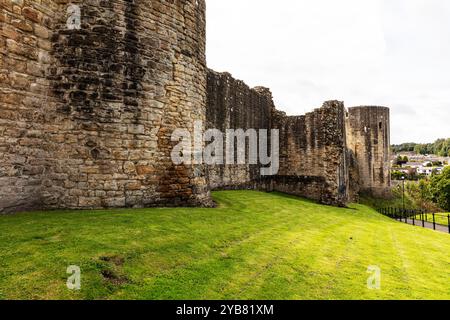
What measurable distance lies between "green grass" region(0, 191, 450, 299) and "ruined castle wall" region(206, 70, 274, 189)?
21.6 feet

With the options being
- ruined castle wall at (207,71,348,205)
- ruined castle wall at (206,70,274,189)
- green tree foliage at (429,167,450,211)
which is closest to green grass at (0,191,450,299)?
ruined castle wall at (206,70,274,189)

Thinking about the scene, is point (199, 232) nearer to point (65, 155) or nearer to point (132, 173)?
point (132, 173)

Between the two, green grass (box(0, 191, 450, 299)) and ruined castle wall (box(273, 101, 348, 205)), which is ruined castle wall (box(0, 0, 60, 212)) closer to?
green grass (box(0, 191, 450, 299))

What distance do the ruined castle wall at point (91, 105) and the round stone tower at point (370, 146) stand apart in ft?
103

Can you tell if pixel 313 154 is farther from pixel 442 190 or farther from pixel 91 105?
pixel 442 190

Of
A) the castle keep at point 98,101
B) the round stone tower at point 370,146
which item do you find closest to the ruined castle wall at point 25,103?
the castle keep at point 98,101

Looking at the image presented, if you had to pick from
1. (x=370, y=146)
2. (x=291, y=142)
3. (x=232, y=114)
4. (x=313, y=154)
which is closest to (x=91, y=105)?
(x=232, y=114)

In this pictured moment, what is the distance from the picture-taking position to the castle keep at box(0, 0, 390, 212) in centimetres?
690

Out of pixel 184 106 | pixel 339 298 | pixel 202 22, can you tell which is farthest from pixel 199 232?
pixel 202 22

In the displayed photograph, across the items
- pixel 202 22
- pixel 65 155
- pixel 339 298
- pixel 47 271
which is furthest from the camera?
pixel 202 22

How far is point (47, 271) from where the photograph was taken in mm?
3992

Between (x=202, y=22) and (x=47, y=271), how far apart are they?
356 inches

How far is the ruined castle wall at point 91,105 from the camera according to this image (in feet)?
22.6

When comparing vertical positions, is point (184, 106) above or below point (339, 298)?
above
